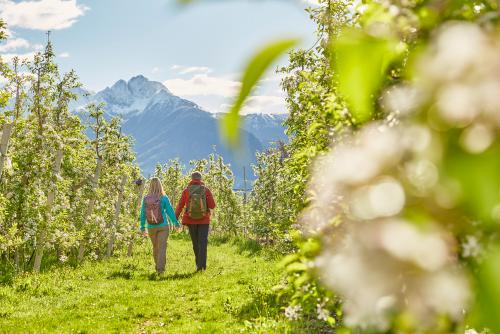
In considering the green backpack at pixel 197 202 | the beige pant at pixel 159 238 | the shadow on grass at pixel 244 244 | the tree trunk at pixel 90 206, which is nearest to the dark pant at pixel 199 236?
the green backpack at pixel 197 202

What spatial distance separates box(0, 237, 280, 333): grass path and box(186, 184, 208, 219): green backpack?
1.84 meters

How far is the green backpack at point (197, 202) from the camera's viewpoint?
43.5 ft

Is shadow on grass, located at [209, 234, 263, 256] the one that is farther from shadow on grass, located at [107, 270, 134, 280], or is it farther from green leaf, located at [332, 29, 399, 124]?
green leaf, located at [332, 29, 399, 124]

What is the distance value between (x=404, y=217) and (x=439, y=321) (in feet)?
0.50

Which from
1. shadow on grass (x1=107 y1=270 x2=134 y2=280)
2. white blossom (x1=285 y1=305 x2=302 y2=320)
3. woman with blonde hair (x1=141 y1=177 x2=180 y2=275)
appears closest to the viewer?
white blossom (x1=285 y1=305 x2=302 y2=320)

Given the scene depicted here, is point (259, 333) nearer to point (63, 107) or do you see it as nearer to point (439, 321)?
point (439, 321)

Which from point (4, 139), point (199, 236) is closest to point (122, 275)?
point (199, 236)

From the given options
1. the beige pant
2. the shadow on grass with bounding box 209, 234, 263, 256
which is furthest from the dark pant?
the shadow on grass with bounding box 209, 234, 263, 256

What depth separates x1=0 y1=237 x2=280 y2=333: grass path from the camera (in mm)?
8664

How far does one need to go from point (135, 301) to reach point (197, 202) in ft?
11.9

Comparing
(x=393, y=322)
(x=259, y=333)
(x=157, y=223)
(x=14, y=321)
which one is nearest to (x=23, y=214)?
(x=157, y=223)

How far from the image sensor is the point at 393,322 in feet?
2.30

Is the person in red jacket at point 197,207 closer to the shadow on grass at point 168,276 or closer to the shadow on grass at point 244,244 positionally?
the shadow on grass at point 168,276

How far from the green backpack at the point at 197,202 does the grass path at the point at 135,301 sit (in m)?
1.84
